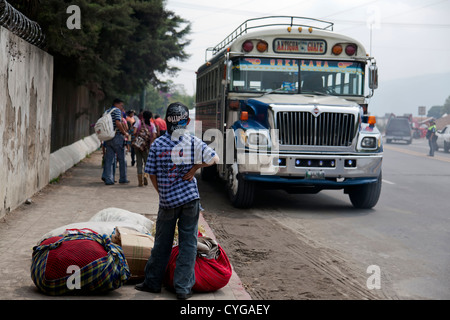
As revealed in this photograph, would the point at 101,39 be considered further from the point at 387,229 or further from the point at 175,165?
the point at 175,165

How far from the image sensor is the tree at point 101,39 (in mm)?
11289

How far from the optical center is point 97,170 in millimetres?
16625

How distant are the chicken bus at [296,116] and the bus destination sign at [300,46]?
0.02m

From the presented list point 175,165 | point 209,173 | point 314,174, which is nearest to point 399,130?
point 209,173

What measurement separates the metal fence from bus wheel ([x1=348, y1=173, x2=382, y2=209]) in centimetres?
651

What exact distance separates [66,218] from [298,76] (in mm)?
5529

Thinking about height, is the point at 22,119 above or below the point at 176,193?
above

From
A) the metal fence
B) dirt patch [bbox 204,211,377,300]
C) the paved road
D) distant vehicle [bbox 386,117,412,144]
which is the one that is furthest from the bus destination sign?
distant vehicle [bbox 386,117,412,144]

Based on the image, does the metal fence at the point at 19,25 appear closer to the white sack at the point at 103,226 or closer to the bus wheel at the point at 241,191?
the white sack at the point at 103,226

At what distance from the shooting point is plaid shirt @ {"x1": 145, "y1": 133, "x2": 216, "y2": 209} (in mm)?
5480

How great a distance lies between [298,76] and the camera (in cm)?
1220

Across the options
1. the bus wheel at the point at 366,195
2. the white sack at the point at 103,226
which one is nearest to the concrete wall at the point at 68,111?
the bus wheel at the point at 366,195

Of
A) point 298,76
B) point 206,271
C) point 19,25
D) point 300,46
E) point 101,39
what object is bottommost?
point 206,271

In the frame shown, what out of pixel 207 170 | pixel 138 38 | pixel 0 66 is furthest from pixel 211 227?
pixel 138 38
